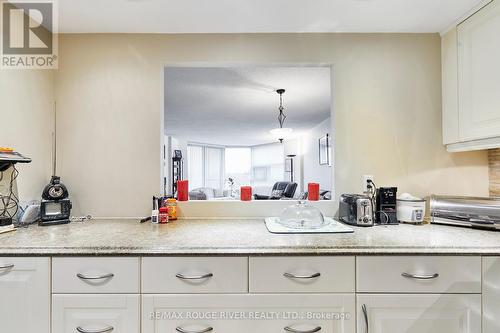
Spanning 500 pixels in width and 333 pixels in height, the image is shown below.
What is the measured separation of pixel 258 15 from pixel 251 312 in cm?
166

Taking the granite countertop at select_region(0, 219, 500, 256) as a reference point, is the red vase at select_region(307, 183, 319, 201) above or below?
above

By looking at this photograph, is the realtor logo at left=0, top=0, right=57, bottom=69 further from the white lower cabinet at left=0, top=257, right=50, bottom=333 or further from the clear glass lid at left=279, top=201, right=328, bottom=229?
the clear glass lid at left=279, top=201, right=328, bottom=229

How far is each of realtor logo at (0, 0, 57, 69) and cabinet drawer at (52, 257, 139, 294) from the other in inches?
48.6

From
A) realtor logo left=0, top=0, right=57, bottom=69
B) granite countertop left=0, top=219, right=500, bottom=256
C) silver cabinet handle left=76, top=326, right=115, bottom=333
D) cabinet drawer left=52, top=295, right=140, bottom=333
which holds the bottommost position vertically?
silver cabinet handle left=76, top=326, right=115, bottom=333

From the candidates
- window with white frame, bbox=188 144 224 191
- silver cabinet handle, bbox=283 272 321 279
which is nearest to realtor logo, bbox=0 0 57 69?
silver cabinet handle, bbox=283 272 321 279

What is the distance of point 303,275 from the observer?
1.20 m

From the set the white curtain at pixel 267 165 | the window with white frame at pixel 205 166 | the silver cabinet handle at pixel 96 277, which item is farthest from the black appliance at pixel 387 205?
the window with white frame at pixel 205 166

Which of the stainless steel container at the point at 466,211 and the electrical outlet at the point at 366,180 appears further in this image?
the electrical outlet at the point at 366,180

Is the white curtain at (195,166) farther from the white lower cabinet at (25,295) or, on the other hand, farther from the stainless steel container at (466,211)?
the stainless steel container at (466,211)

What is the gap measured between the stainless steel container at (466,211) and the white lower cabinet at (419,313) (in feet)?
1.57

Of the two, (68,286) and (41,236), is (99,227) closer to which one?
(41,236)

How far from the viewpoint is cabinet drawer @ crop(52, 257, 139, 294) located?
3.92 feet

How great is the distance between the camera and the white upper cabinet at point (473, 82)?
1.42 metres

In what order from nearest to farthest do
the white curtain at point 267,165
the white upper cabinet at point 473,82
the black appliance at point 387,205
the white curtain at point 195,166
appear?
the white upper cabinet at point 473,82
the black appliance at point 387,205
the white curtain at point 195,166
the white curtain at point 267,165
